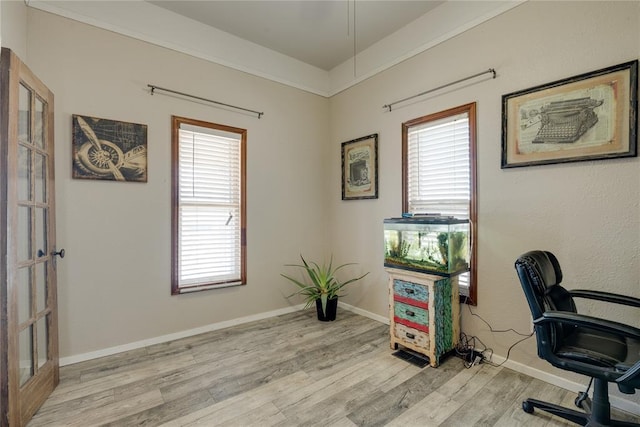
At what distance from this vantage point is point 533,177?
7.11 feet

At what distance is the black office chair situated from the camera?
134cm

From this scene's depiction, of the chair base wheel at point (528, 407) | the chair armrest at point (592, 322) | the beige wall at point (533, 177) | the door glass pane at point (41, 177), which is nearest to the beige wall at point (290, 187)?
the beige wall at point (533, 177)

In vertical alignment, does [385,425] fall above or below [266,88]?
below

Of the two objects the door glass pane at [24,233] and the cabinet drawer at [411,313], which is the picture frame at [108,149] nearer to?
the door glass pane at [24,233]

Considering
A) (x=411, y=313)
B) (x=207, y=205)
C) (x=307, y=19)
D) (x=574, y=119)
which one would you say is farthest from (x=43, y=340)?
(x=574, y=119)

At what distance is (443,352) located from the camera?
237 centimetres

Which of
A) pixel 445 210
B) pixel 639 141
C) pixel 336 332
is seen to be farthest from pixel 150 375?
pixel 639 141

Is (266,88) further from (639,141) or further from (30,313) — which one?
(639,141)

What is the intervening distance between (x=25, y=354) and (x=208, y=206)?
170 centimetres

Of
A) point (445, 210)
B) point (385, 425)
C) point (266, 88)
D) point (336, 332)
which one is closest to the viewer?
point (385, 425)

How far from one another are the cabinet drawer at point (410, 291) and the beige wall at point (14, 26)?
317cm

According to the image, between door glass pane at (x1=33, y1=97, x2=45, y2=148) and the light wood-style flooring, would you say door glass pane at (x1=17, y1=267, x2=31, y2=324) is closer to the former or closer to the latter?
the light wood-style flooring

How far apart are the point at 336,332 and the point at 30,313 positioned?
235 centimetres

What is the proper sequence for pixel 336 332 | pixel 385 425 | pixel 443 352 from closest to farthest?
pixel 385 425 < pixel 443 352 < pixel 336 332
